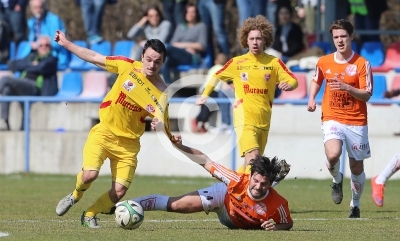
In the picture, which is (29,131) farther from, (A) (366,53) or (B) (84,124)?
(A) (366,53)

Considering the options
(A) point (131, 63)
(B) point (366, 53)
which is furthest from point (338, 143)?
(B) point (366, 53)

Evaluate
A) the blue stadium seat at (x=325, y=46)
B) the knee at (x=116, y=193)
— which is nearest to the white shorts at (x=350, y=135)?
the knee at (x=116, y=193)

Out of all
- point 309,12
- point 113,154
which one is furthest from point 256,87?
point 309,12

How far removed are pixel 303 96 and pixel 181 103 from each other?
2.44 m

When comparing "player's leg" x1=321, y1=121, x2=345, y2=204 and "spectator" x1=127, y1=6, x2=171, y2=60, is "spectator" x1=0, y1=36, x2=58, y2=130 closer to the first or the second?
"spectator" x1=127, y1=6, x2=171, y2=60

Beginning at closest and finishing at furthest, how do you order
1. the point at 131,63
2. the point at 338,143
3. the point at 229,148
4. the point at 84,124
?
the point at 131,63
the point at 338,143
the point at 229,148
the point at 84,124

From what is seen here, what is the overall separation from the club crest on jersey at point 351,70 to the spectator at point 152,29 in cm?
875

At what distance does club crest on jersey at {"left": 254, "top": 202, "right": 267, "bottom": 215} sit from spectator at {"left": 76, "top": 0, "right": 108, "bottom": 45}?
12.3 m

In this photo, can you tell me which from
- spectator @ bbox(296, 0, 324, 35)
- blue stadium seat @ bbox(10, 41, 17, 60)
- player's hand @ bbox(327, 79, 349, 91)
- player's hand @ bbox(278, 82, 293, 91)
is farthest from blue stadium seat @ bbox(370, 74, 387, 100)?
blue stadium seat @ bbox(10, 41, 17, 60)

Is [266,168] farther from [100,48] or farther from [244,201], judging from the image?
[100,48]

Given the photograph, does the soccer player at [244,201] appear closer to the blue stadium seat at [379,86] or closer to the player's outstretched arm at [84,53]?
the player's outstretched arm at [84,53]

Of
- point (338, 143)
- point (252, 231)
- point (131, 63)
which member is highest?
point (131, 63)

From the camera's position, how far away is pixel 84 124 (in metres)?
19.7

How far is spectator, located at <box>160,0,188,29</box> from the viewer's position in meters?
20.5
